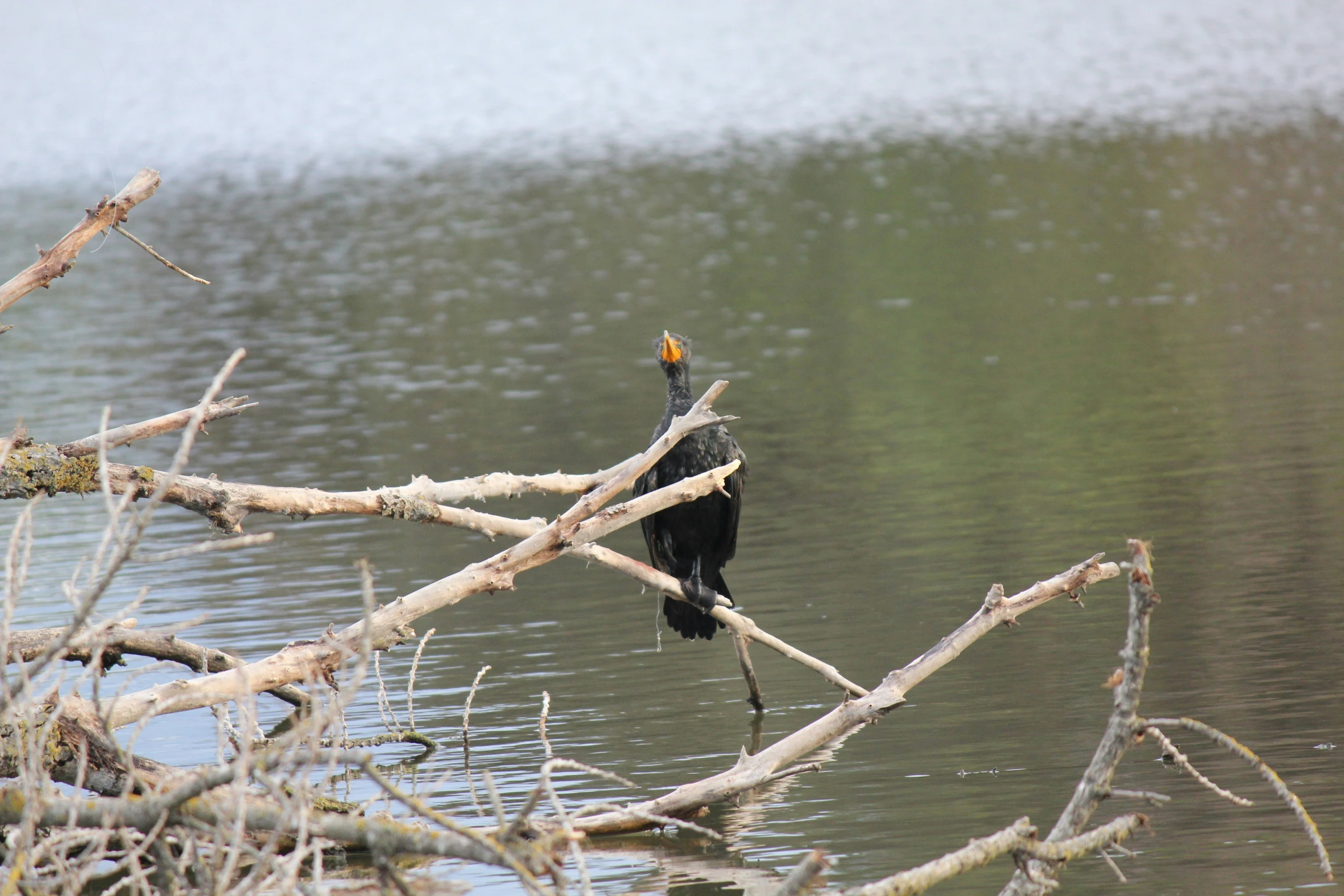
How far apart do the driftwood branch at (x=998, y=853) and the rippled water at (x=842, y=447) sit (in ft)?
4.05

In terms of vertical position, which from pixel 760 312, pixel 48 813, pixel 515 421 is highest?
pixel 760 312

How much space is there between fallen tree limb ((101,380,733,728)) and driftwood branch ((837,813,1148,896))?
1.81 m

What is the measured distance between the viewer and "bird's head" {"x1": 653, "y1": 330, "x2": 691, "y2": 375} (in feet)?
23.3

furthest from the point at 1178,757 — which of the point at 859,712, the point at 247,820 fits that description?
the point at 247,820

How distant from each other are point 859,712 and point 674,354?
2.13 metres

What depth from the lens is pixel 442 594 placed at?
5.74 metres

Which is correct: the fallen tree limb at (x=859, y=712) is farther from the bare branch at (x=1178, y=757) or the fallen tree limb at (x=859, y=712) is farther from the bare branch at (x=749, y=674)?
the bare branch at (x=749, y=674)

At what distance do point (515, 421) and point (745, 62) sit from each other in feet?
142

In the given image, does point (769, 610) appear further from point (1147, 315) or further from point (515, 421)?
point (1147, 315)

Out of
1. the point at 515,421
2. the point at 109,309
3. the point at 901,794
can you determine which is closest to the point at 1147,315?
the point at 515,421

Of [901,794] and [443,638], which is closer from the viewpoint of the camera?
[901,794]

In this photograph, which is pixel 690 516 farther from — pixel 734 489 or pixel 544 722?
pixel 544 722

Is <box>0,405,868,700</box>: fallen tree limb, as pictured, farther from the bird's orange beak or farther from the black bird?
the bird's orange beak

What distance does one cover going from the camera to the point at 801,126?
4331cm
